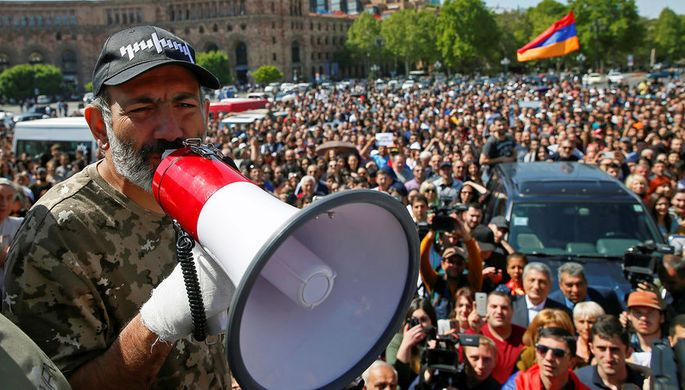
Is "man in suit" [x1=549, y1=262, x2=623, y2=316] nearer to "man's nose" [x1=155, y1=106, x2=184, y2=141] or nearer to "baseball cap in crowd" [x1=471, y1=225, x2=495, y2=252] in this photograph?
"baseball cap in crowd" [x1=471, y1=225, x2=495, y2=252]

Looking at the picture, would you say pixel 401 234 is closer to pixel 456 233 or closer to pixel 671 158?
pixel 456 233

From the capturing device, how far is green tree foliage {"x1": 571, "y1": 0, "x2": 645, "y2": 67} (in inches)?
Answer: 2657

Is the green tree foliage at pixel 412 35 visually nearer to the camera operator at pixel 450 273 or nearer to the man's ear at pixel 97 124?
the camera operator at pixel 450 273

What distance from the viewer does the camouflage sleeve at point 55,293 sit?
1729 millimetres

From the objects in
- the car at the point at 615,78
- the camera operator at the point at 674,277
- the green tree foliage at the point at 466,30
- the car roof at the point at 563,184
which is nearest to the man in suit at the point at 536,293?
the camera operator at the point at 674,277

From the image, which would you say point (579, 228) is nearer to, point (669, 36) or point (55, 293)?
point (55, 293)

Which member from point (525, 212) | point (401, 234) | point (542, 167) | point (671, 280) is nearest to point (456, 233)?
point (525, 212)

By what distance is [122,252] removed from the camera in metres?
1.95

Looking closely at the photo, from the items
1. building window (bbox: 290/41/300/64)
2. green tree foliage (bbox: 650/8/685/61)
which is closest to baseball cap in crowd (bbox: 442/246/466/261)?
building window (bbox: 290/41/300/64)

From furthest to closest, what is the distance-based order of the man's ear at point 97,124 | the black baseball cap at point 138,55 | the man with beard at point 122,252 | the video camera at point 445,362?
the video camera at point 445,362, the man's ear at point 97,124, the black baseball cap at point 138,55, the man with beard at point 122,252

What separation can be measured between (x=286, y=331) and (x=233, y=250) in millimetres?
345

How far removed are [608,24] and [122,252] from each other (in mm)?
73449

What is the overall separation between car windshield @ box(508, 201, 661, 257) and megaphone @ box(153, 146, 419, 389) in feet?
15.4

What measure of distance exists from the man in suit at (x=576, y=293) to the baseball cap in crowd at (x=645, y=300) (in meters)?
0.64
